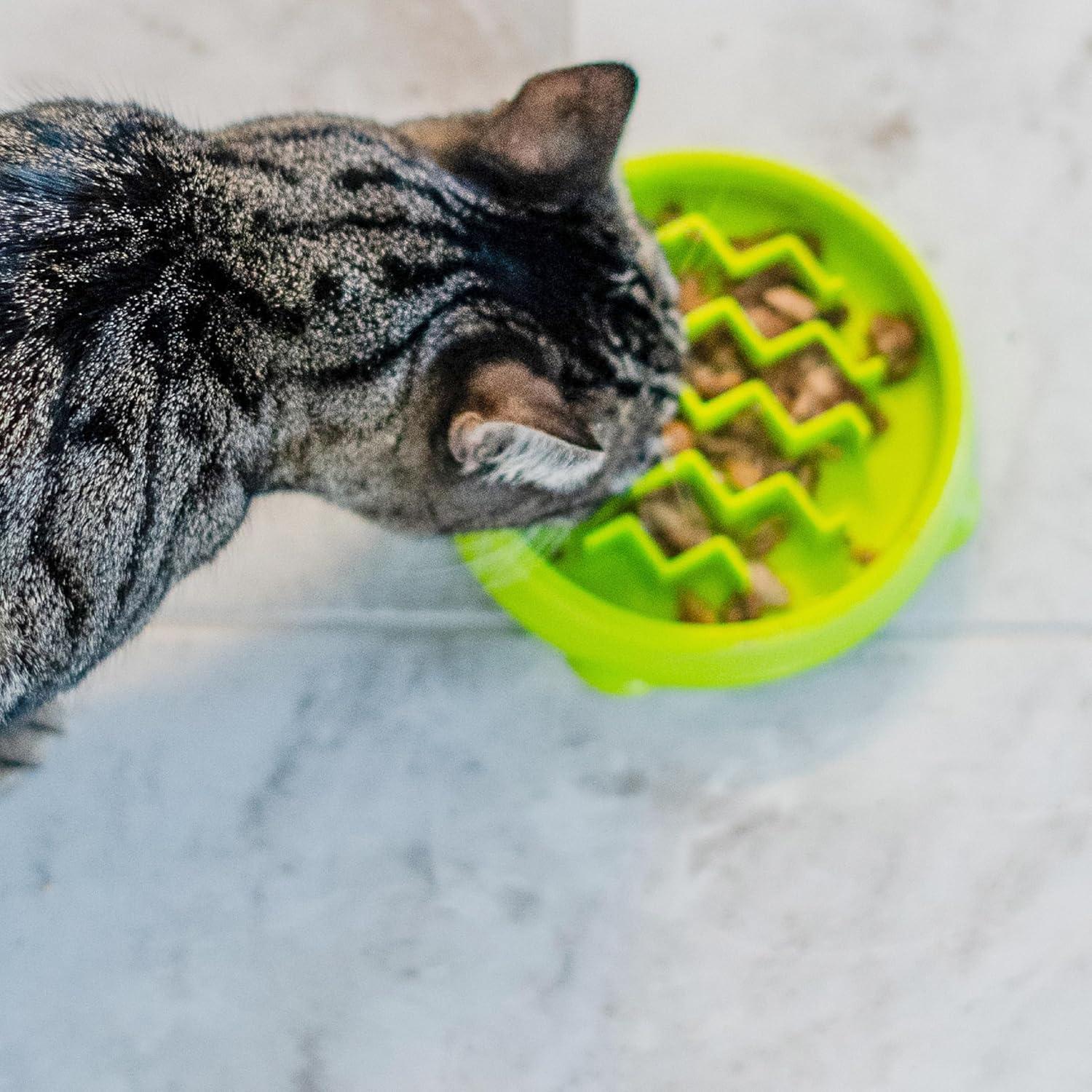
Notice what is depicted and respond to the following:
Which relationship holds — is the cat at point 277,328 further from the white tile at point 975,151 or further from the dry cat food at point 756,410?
the white tile at point 975,151

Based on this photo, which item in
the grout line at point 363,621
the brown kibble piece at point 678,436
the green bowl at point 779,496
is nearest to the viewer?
the green bowl at point 779,496

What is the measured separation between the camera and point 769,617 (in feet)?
4.47

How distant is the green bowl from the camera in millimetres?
1308

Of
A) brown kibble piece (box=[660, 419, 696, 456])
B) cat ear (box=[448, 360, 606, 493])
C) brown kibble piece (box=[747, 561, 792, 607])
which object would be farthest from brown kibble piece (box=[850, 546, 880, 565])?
cat ear (box=[448, 360, 606, 493])

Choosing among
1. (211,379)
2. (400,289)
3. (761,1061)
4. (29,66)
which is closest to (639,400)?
(400,289)

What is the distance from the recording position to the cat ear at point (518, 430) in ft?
2.84

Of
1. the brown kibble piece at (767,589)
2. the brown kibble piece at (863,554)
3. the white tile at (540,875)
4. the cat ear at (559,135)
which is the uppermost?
the cat ear at (559,135)

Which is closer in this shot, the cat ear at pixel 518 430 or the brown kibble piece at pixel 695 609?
the cat ear at pixel 518 430

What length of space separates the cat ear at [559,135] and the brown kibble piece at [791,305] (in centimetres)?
46

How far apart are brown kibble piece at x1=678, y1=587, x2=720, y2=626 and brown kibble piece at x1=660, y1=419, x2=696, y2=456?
0.18 m

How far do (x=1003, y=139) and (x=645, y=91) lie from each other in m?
0.55

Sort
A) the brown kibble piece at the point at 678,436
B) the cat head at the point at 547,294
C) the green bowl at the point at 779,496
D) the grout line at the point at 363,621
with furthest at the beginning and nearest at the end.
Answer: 1. the grout line at the point at 363,621
2. the brown kibble piece at the point at 678,436
3. the green bowl at the point at 779,496
4. the cat head at the point at 547,294

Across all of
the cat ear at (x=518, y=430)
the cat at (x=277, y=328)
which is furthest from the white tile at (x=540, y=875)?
the cat ear at (x=518, y=430)

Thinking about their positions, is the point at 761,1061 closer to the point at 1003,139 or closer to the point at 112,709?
the point at 112,709
